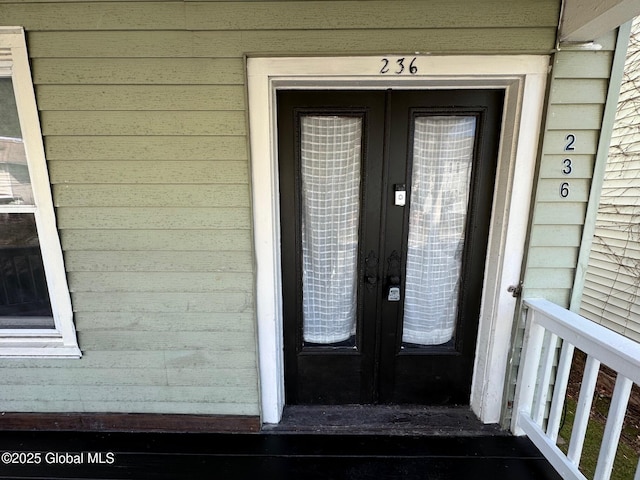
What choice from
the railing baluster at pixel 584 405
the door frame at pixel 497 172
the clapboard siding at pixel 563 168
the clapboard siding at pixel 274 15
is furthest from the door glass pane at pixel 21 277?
the railing baluster at pixel 584 405

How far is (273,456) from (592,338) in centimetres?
154

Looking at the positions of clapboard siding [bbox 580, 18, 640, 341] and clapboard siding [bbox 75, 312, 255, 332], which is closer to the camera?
clapboard siding [bbox 75, 312, 255, 332]

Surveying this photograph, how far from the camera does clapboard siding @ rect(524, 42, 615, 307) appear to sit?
1365 millimetres

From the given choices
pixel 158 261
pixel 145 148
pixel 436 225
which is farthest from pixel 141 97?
pixel 436 225

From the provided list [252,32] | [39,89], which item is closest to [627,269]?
[252,32]

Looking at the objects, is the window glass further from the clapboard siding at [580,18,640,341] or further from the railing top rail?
the clapboard siding at [580,18,640,341]

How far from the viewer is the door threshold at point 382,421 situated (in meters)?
1.72

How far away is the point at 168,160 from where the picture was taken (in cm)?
145

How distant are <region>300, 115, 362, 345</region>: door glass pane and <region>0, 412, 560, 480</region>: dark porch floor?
57 cm

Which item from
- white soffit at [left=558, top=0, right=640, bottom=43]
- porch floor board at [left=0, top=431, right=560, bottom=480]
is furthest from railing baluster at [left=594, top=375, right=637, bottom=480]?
white soffit at [left=558, top=0, right=640, bottom=43]

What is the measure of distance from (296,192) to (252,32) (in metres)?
0.73

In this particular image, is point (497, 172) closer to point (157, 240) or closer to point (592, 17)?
point (592, 17)

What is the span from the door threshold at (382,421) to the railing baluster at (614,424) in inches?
20.5

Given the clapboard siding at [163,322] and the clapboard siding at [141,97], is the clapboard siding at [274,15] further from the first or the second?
the clapboard siding at [163,322]
